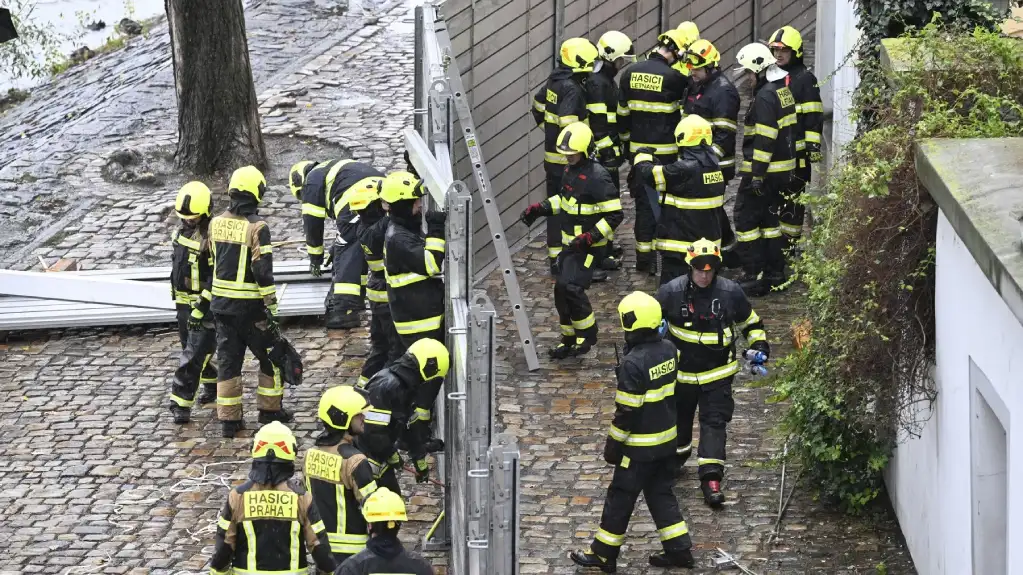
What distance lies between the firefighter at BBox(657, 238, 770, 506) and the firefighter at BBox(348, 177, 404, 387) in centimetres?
206

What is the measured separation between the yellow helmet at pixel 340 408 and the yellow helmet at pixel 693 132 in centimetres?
408

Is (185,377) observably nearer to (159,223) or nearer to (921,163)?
(159,223)

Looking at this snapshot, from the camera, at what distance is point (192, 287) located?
11.0 meters

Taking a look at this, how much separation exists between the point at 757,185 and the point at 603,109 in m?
1.51

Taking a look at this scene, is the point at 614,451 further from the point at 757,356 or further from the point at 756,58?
the point at 756,58

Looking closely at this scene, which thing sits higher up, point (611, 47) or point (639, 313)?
point (611, 47)

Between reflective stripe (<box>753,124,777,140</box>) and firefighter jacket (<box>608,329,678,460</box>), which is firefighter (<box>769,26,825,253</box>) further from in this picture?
firefighter jacket (<box>608,329,678,460</box>)

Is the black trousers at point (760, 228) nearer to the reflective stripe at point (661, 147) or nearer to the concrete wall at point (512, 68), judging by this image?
→ the reflective stripe at point (661, 147)

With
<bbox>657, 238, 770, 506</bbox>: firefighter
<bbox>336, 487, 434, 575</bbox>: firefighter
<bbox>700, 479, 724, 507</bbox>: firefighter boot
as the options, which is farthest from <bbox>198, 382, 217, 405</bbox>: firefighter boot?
<bbox>336, 487, 434, 575</bbox>: firefighter

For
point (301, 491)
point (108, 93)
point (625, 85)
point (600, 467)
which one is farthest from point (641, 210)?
point (108, 93)

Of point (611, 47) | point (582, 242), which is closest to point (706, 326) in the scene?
Result: point (582, 242)

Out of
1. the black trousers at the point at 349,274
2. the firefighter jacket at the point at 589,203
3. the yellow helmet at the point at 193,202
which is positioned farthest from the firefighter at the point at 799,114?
the yellow helmet at the point at 193,202

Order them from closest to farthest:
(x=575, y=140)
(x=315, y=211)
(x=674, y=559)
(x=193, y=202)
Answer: (x=674, y=559), (x=193, y=202), (x=575, y=140), (x=315, y=211)

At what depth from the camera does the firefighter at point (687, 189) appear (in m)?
11.4
